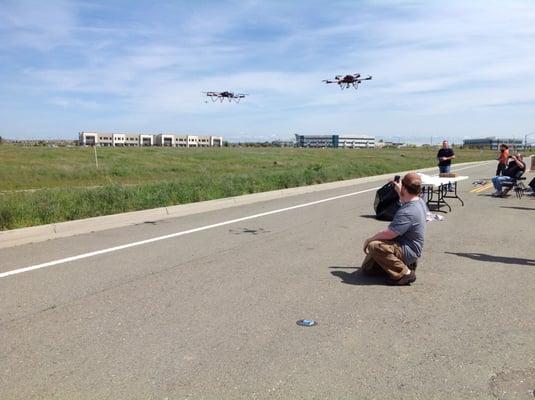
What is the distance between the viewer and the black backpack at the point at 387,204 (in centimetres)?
1220

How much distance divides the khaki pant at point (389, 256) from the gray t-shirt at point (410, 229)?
0.09 metres

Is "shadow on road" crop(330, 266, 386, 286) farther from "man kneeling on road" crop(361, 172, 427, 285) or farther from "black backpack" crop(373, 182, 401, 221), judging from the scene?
"black backpack" crop(373, 182, 401, 221)

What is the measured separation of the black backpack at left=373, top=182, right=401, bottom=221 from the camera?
40.0ft

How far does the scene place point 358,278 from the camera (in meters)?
6.93

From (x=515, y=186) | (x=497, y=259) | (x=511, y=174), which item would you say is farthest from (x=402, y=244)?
(x=511, y=174)

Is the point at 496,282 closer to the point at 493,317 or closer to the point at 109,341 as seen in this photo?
the point at 493,317

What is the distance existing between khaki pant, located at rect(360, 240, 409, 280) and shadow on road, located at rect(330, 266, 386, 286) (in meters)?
0.23

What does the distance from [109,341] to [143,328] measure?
1.31ft

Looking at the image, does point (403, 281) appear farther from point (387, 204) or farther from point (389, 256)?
point (387, 204)

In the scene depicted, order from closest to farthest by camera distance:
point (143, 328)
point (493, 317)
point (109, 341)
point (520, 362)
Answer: point (520, 362) → point (109, 341) → point (143, 328) → point (493, 317)

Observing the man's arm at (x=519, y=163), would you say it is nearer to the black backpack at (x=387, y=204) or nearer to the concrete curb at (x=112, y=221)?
the black backpack at (x=387, y=204)

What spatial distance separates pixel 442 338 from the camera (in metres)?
4.83

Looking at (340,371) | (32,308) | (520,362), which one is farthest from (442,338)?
(32,308)

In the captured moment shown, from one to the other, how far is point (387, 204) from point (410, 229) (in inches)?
231
